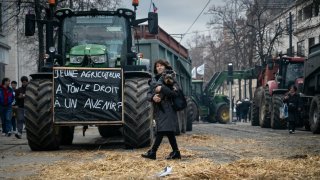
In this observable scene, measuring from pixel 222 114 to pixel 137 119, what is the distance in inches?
1022

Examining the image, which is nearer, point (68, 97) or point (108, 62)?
point (68, 97)

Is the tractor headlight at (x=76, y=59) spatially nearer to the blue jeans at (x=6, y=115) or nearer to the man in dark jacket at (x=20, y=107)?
the man in dark jacket at (x=20, y=107)

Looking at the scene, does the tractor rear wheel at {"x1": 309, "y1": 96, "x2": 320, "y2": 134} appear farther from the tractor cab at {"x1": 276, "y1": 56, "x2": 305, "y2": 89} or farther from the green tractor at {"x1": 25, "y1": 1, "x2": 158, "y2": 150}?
the green tractor at {"x1": 25, "y1": 1, "x2": 158, "y2": 150}

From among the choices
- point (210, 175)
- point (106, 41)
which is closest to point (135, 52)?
point (106, 41)

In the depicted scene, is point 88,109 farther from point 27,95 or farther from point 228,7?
point 228,7

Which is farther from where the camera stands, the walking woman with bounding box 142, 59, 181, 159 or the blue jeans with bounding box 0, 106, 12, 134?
the blue jeans with bounding box 0, 106, 12, 134

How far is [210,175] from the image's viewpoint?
691 cm

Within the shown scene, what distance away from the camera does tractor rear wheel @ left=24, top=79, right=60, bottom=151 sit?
37.1 feet

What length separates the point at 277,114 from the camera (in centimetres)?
2231

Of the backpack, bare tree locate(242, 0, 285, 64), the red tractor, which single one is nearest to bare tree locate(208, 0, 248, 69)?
bare tree locate(242, 0, 285, 64)

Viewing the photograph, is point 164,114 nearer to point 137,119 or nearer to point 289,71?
point 137,119

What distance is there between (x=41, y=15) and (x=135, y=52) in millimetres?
15187

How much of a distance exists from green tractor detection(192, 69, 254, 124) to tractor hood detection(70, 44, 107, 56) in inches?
944

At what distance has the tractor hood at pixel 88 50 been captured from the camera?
1227cm
